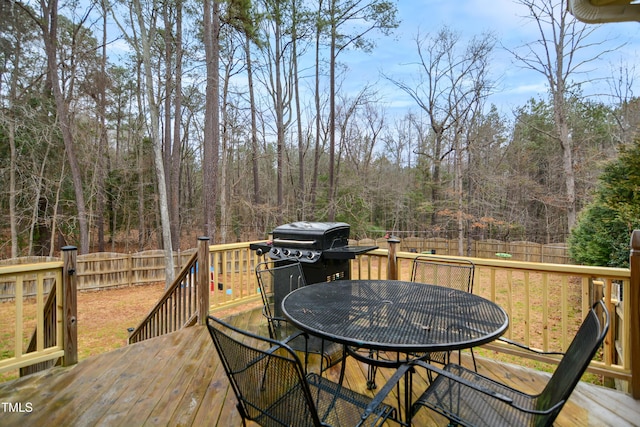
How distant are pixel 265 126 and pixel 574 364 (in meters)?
12.2

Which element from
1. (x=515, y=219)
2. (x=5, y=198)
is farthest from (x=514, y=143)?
(x=5, y=198)

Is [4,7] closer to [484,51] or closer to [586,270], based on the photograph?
[586,270]

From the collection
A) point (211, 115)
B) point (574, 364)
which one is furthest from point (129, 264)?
point (574, 364)

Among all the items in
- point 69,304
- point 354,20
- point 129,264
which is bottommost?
point 129,264

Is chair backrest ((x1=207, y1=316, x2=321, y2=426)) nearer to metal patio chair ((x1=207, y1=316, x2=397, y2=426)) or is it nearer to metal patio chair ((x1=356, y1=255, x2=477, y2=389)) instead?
metal patio chair ((x1=207, y1=316, x2=397, y2=426))

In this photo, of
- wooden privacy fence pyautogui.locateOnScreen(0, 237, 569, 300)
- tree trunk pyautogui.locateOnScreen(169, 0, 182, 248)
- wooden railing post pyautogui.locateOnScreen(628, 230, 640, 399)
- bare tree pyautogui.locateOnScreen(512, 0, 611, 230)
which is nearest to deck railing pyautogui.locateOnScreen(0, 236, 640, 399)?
wooden railing post pyautogui.locateOnScreen(628, 230, 640, 399)

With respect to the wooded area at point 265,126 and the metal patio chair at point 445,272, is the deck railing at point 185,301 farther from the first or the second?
the wooded area at point 265,126

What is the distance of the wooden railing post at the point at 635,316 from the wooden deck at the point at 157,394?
0.13m

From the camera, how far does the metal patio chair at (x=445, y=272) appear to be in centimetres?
262

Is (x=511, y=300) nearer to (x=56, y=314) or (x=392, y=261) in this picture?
(x=392, y=261)

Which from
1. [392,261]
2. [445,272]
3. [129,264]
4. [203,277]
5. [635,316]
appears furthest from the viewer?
[129,264]

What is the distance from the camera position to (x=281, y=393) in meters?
1.20

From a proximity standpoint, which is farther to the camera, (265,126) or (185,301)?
(265,126)

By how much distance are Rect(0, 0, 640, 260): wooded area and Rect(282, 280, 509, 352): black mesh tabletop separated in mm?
5735
